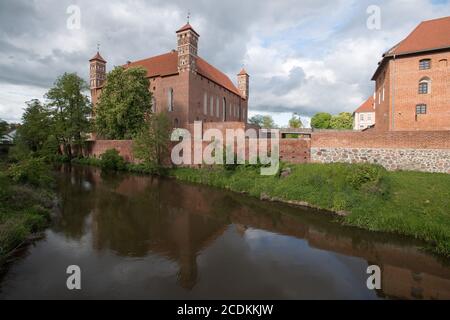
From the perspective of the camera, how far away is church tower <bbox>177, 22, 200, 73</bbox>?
2898 cm

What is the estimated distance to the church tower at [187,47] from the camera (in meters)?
29.0

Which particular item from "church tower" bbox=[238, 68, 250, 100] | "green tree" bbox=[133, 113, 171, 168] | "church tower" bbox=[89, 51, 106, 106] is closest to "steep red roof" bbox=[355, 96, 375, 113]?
"church tower" bbox=[238, 68, 250, 100]

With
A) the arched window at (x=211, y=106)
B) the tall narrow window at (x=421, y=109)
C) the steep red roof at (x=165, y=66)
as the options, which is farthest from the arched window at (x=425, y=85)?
the arched window at (x=211, y=106)

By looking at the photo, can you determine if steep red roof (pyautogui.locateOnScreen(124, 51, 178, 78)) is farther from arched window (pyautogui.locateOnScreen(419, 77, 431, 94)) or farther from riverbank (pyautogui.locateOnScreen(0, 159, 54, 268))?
arched window (pyautogui.locateOnScreen(419, 77, 431, 94))

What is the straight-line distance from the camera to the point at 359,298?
211 inches

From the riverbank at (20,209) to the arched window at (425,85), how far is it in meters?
23.2

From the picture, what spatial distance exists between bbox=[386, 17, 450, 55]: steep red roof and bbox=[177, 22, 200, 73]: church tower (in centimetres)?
1921

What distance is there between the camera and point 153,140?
21.9 m

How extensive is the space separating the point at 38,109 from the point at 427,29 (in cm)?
3890

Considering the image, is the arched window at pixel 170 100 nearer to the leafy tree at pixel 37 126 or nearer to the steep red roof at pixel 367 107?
the leafy tree at pixel 37 126

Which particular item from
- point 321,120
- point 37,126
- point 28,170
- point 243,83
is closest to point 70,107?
point 37,126

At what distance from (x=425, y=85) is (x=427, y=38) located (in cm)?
338
